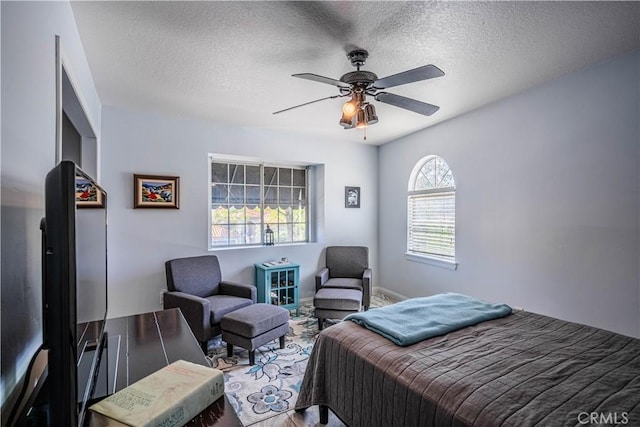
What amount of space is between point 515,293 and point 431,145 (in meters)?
2.07

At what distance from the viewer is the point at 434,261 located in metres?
4.09

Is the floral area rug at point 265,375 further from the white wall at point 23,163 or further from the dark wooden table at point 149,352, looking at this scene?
the white wall at point 23,163

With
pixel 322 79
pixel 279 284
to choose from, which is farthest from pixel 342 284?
pixel 322 79

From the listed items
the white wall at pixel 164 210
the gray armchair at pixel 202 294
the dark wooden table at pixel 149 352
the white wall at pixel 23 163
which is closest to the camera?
the white wall at pixel 23 163

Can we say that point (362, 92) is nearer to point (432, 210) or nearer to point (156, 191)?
point (432, 210)

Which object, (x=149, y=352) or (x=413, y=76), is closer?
(x=149, y=352)

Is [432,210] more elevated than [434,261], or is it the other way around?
[432,210]

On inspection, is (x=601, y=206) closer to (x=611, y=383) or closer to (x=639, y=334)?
(x=639, y=334)

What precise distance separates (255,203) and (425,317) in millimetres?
3094

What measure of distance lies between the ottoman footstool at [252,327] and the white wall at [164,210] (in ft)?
4.00

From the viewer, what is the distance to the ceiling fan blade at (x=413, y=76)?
5.88ft

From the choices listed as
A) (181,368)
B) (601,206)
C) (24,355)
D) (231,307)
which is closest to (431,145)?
(601,206)

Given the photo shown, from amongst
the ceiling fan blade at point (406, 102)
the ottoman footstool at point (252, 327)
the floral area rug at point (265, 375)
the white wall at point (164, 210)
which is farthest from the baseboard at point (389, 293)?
the ceiling fan blade at point (406, 102)

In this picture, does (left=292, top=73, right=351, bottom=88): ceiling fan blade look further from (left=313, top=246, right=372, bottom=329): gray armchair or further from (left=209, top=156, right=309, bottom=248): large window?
(left=209, top=156, right=309, bottom=248): large window
